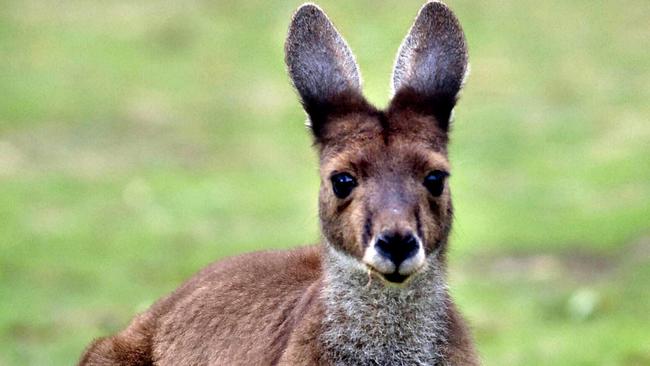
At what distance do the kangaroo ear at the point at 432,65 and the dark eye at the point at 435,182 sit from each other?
0.42 metres

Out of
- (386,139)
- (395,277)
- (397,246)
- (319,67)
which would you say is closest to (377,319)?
(395,277)

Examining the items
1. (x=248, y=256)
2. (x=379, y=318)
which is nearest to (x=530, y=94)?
(x=248, y=256)

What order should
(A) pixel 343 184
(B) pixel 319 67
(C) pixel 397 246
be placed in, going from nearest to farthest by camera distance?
(C) pixel 397 246 < (A) pixel 343 184 < (B) pixel 319 67

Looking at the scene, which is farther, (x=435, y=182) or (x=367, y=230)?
(x=435, y=182)

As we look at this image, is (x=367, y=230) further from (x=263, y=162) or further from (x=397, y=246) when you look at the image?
(x=263, y=162)

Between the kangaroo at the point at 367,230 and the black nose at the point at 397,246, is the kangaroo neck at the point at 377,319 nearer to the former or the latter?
the kangaroo at the point at 367,230

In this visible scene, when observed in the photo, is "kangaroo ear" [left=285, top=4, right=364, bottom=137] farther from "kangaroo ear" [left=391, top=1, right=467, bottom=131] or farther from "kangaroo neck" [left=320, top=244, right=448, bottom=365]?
"kangaroo neck" [left=320, top=244, right=448, bottom=365]

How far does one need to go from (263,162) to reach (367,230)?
12891 millimetres

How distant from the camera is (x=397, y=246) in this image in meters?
7.45

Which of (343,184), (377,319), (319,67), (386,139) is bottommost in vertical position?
(377,319)

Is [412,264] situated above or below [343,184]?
below

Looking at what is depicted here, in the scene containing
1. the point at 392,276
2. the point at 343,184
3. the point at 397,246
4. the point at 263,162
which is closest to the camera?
the point at 397,246

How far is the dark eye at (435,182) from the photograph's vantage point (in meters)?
7.90

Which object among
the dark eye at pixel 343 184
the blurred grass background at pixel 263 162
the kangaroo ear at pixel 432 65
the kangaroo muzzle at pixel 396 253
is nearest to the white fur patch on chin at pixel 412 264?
the kangaroo muzzle at pixel 396 253
